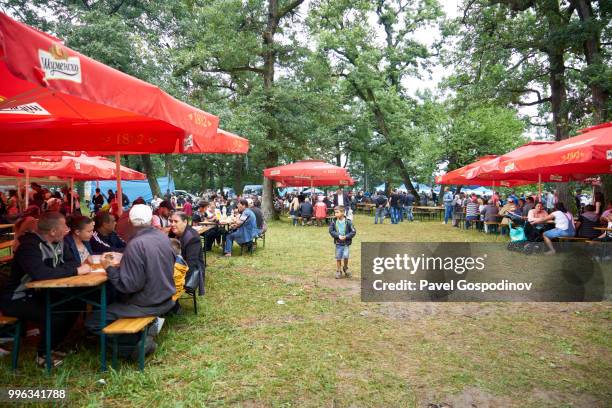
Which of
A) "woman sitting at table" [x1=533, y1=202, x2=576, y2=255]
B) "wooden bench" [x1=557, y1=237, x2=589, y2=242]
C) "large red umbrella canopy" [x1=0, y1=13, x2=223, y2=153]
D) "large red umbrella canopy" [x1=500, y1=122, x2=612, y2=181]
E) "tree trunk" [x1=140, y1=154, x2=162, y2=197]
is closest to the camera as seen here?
"large red umbrella canopy" [x1=0, y1=13, x2=223, y2=153]

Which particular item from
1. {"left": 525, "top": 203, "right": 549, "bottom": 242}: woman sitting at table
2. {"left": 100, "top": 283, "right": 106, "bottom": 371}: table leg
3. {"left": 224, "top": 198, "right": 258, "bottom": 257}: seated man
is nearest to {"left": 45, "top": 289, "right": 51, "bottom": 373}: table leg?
{"left": 100, "top": 283, "right": 106, "bottom": 371}: table leg

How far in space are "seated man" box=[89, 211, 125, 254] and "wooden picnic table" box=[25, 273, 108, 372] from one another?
1625 mm

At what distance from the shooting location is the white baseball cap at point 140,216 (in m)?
3.91

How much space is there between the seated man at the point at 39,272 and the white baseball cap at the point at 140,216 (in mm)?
649

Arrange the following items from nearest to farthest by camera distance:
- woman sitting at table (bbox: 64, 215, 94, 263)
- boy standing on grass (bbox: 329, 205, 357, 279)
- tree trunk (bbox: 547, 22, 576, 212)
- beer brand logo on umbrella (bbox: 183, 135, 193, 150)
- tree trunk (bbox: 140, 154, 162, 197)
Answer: woman sitting at table (bbox: 64, 215, 94, 263), beer brand logo on umbrella (bbox: 183, 135, 193, 150), boy standing on grass (bbox: 329, 205, 357, 279), tree trunk (bbox: 547, 22, 576, 212), tree trunk (bbox: 140, 154, 162, 197)

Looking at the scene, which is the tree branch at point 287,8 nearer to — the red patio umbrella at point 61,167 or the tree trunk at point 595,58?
the red patio umbrella at point 61,167

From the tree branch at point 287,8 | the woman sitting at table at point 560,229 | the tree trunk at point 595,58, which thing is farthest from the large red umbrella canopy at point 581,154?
the tree branch at point 287,8

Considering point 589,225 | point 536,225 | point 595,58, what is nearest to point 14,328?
point 589,225

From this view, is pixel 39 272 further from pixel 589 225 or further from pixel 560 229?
pixel 589 225

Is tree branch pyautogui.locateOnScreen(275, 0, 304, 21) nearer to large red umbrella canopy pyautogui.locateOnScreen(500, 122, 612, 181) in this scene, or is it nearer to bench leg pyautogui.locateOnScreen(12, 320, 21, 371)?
large red umbrella canopy pyautogui.locateOnScreen(500, 122, 612, 181)

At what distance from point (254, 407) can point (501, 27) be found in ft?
52.2

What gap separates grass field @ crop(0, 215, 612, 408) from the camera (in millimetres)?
3328

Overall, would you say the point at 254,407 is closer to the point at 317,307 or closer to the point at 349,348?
the point at 349,348

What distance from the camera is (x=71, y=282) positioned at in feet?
11.4
